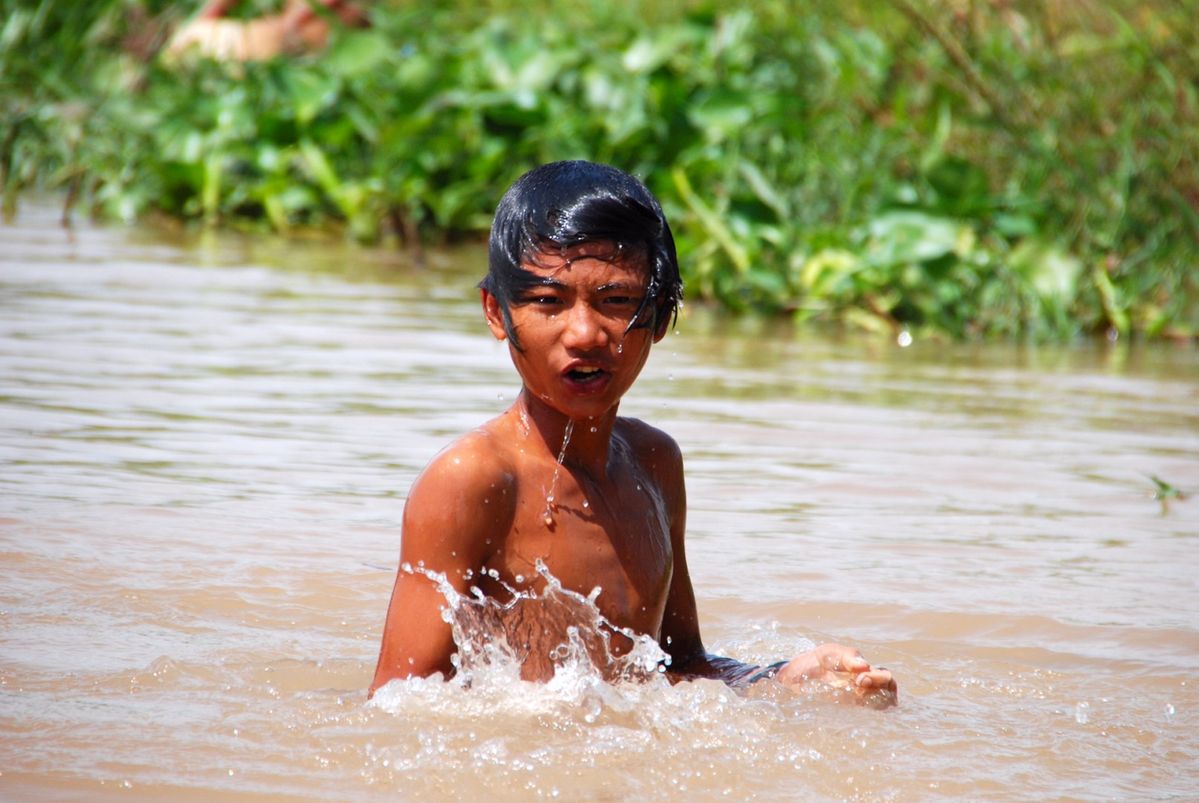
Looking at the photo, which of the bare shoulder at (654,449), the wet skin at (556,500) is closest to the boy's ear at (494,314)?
the wet skin at (556,500)

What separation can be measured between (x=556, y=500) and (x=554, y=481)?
30 millimetres

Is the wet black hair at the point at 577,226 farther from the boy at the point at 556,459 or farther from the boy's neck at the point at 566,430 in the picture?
the boy's neck at the point at 566,430

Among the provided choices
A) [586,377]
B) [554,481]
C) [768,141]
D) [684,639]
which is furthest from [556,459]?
[768,141]

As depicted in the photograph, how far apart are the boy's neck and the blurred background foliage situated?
4.15 m

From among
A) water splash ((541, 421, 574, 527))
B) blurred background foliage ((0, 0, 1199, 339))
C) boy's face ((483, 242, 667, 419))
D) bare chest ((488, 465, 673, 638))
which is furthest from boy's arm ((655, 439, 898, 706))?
blurred background foliage ((0, 0, 1199, 339))

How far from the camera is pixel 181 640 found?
9.55 ft

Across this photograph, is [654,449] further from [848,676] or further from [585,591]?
[848,676]

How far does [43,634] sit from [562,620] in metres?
0.93

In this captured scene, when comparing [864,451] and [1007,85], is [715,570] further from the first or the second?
[1007,85]

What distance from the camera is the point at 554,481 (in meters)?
2.55

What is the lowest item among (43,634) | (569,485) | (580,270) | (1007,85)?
(43,634)

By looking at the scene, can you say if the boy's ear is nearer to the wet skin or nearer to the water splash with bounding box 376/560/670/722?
the wet skin

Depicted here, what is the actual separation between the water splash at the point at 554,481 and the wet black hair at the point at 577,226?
183 millimetres

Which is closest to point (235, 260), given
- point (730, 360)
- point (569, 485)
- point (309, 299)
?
point (309, 299)
